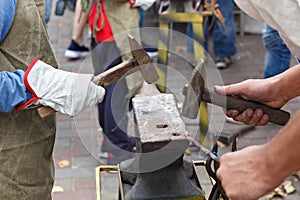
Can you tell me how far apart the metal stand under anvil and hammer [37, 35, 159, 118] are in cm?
12

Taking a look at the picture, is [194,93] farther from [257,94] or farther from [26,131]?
[26,131]

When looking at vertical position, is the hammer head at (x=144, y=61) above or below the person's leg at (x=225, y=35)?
above

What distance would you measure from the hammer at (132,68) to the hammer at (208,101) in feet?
0.95

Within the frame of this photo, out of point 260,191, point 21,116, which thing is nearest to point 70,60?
point 21,116

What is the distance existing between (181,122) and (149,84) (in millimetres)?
314

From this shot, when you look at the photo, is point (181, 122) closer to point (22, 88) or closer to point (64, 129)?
point (22, 88)

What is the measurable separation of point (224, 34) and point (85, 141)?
2.23 m

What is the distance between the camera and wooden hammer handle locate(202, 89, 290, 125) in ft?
6.17

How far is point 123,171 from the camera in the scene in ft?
6.75

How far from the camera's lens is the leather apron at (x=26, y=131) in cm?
219

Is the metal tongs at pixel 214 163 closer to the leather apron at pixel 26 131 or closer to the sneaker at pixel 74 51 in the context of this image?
the leather apron at pixel 26 131

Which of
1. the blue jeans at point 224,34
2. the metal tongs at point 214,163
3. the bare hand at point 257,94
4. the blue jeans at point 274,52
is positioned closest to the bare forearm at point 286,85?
the bare hand at point 257,94

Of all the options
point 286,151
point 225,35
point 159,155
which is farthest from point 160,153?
point 225,35

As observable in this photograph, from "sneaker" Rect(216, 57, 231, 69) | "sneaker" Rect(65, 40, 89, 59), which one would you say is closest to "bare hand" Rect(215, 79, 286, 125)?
"sneaker" Rect(216, 57, 231, 69)
